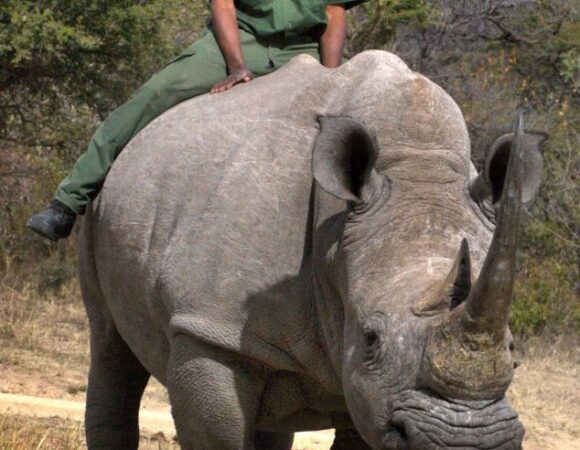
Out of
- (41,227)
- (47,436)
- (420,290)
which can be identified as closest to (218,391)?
(420,290)

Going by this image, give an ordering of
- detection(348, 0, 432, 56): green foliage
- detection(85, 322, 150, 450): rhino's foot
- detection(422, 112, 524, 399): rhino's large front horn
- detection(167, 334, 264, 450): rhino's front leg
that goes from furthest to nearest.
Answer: detection(348, 0, 432, 56): green foliage, detection(85, 322, 150, 450): rhino's foot, detection(167, 334, 264, 450): rhino's front leg, detection(422, 112, 524, 399): rhino's large front horn

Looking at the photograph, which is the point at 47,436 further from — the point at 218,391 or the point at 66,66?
the point at 66,66

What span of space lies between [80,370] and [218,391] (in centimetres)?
563

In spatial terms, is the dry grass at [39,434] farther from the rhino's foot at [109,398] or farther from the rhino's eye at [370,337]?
the rhino's eye at [370,337]

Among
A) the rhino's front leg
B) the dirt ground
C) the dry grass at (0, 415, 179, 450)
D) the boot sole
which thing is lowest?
the dirt ground

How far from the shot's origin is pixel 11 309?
40.4ft

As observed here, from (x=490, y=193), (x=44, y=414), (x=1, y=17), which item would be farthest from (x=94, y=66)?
(x=490, y=193)

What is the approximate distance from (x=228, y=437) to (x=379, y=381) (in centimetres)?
122

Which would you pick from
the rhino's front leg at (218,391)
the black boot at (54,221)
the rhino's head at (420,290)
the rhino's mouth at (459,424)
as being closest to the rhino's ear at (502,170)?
the rhino's head at (420,290)

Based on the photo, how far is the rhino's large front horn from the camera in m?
4.17

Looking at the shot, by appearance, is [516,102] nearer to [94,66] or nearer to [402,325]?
[94,66]

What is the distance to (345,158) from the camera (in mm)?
4988

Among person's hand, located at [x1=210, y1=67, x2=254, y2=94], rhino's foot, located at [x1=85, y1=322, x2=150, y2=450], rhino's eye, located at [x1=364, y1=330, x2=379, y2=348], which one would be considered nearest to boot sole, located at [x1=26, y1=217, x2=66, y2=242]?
rhino's foot, located at [x1=85, y1=322, x2=150, y2=450]

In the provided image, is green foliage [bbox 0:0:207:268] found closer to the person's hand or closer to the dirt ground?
the dirt ground
